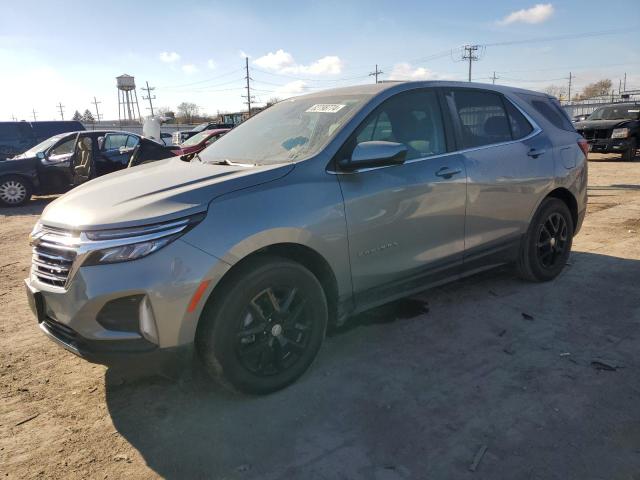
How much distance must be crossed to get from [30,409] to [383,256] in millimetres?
2333

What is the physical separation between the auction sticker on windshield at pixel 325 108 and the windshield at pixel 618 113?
16173 millimetres

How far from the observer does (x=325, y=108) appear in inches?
138

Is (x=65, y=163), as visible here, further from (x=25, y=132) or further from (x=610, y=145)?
(x=610, y=145)

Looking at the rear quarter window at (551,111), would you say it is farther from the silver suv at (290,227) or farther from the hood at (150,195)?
the hood at (150,195)

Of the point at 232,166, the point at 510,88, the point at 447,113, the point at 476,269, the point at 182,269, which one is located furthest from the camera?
the point at 510,88

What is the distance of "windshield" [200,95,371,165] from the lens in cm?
319

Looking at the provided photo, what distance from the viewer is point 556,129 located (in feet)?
15.2

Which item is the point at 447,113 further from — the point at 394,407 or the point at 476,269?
the point at 394,407

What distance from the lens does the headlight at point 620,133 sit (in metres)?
15.4

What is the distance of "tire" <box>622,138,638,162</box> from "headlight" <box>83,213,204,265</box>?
17144mm

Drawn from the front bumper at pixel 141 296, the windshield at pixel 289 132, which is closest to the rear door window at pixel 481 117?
the windshield at pixel 289 132

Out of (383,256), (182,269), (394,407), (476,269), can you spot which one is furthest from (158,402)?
(476,269)

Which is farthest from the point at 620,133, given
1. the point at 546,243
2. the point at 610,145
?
the point at 546,243

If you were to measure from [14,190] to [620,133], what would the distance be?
56.5ft
